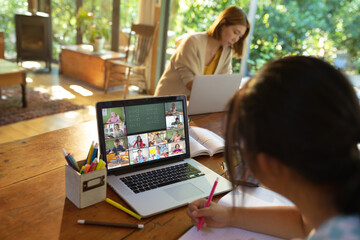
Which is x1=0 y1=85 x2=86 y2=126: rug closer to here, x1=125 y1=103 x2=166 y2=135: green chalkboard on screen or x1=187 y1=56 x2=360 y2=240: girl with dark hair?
x1=125 y1=103 x2=166 y2=135: green chalkboard on screen

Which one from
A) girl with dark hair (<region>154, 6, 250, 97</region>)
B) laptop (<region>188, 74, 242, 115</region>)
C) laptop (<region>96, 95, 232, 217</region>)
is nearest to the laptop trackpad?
laptop (<region>96, 95, 232, 217</region>)

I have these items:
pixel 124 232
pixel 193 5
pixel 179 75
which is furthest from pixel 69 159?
pixel 193 5

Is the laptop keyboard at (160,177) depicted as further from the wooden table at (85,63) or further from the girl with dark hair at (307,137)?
the wooden table at (85,63)

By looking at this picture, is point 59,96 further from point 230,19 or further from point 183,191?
point 183,191

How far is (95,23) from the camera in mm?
5328

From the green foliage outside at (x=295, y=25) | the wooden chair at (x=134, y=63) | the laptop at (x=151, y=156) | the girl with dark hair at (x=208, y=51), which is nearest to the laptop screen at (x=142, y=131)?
the laptop at (x=151, y=156)

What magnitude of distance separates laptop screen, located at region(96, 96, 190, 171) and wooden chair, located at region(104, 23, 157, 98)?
10.7ft

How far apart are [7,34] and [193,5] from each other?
341 cm

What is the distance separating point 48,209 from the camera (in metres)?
0.88

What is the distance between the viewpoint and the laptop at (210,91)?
1694mm

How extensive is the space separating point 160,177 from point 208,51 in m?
1.30

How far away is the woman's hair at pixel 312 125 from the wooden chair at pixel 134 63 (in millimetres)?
3912

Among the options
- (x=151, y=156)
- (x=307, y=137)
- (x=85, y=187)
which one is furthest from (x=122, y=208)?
(x=307, y=137)

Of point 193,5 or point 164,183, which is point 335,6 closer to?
point 193,5
